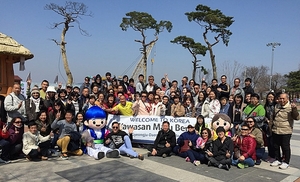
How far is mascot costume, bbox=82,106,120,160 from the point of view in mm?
6258

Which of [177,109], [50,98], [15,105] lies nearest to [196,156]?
[177,109]

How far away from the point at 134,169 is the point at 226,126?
251 cm

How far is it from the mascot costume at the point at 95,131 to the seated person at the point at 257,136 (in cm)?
346

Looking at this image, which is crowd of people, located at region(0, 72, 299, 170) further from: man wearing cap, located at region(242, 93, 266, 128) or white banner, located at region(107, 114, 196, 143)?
white banner, located at region(107, 114, 196, 143)

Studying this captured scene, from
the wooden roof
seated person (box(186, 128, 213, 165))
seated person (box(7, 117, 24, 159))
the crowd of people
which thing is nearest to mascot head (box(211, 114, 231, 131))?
the crowd of people

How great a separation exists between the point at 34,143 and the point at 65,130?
74 centimetres

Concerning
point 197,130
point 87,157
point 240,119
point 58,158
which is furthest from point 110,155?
point 240,119

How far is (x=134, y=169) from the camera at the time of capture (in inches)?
207

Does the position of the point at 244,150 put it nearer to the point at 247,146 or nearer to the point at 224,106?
the point at 247,146

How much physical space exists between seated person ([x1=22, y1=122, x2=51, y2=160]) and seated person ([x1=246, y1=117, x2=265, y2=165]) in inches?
185

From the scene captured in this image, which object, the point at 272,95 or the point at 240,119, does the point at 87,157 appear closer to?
the point at 240,119

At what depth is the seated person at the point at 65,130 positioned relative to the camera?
5.89 meters

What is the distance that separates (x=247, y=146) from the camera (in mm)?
5652

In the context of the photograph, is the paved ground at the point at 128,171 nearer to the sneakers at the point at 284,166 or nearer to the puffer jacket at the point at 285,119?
the sneakers at the point at 284,166
